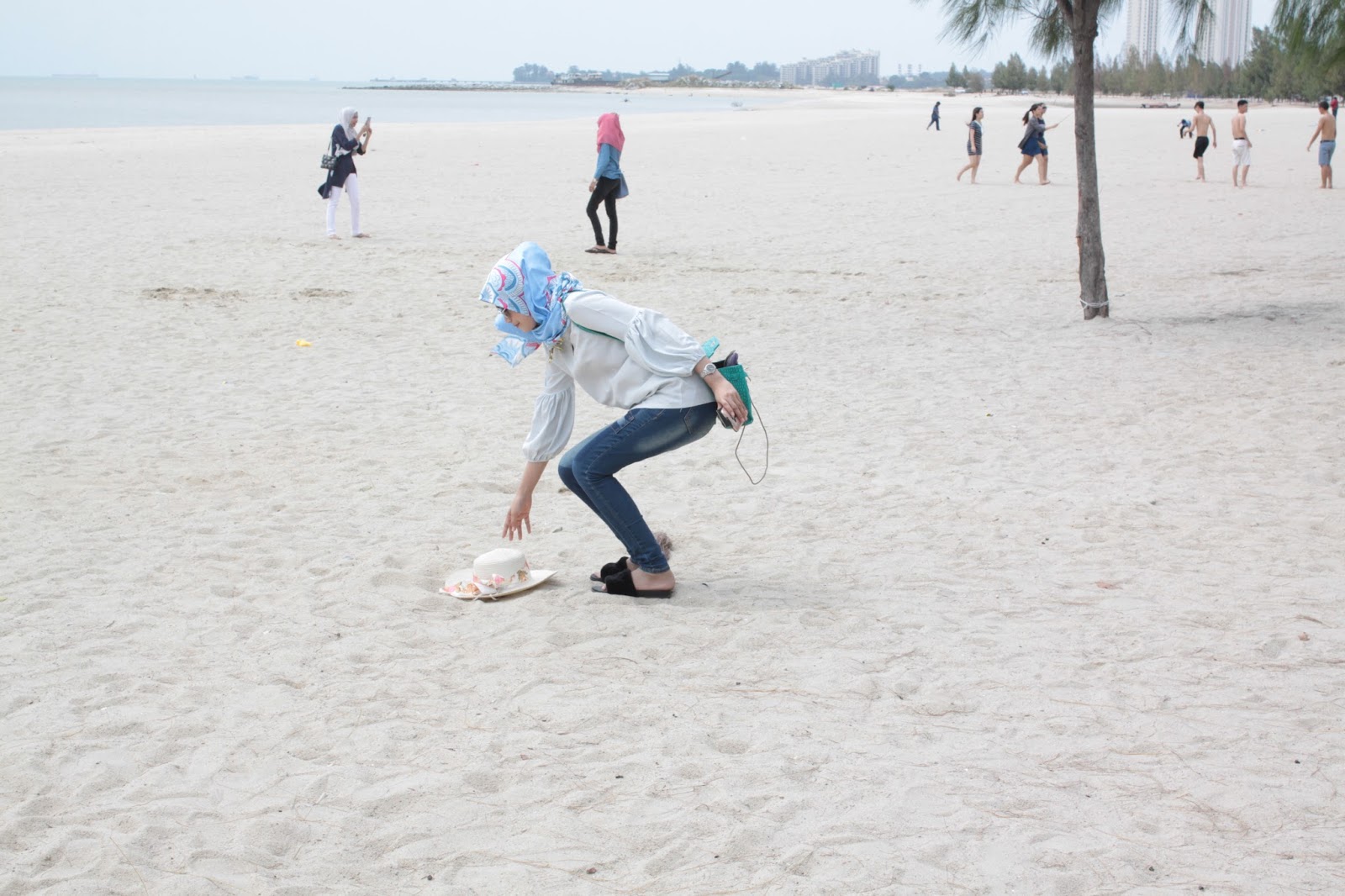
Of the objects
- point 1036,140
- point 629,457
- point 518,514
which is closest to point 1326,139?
point 1036,140

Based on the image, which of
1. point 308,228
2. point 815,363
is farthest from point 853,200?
point 815,363

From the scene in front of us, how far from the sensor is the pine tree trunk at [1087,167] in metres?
10.2

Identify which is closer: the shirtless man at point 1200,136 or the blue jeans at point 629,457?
the blue jeans at point 629,457

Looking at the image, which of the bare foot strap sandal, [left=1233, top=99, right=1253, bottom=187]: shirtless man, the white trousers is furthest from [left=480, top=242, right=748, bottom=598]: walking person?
[left=1233, top=99, right=1253, bottom=187]: shirtless man

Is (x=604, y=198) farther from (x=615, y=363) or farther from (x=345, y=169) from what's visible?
(x=615, y=363)

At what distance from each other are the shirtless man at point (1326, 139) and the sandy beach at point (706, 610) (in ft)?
33.0

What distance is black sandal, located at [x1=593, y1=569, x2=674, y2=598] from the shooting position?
504cm

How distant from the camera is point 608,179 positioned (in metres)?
14.5

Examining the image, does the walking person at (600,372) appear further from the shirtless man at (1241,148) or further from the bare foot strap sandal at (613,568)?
the shirtless man at (1241,148)

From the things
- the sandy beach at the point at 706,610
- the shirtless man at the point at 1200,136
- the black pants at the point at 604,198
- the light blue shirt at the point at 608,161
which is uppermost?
the shirtless man at the point at 1200,136

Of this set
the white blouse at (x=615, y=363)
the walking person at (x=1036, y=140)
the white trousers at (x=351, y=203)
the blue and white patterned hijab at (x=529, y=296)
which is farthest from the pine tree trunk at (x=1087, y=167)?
the walking person at (x=1036, y=140)

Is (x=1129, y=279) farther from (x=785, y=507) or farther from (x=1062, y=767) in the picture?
(x=1062, y=767)

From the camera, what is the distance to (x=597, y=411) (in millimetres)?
8148

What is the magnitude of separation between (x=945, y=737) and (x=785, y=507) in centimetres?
240
